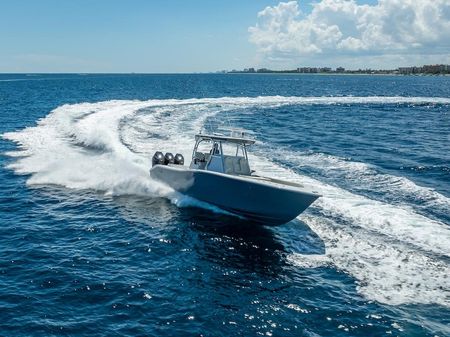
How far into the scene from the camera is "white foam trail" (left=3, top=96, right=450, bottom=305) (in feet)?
42.9

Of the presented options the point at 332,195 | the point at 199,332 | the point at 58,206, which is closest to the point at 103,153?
the point at 58,206

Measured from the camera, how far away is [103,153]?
27641 millimetres

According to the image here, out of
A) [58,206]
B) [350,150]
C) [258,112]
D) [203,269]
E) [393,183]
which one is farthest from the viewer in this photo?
[258,112]

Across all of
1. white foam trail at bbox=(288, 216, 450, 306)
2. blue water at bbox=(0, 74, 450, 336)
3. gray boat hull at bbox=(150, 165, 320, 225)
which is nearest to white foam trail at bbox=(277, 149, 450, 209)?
blue water at bbox=(0, 74, 450, 336)

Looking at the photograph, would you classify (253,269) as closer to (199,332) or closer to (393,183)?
(199,332)

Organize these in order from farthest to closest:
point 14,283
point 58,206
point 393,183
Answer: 1. point 393,183
2. point 58,206
3. point 14,283

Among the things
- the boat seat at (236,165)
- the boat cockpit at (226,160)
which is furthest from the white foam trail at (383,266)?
the boat cockpit at (226,160)

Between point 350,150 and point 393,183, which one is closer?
point 393,183

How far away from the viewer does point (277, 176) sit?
23.2 meters

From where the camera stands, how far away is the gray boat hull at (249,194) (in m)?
16.4

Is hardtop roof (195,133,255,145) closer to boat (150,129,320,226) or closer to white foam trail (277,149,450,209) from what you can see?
boat (150,129,320,226)

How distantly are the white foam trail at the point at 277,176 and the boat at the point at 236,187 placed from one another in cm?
98

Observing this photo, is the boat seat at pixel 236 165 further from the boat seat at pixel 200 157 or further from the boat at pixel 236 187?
the boat seat at pixel 200 157

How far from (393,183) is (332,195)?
174 inches
